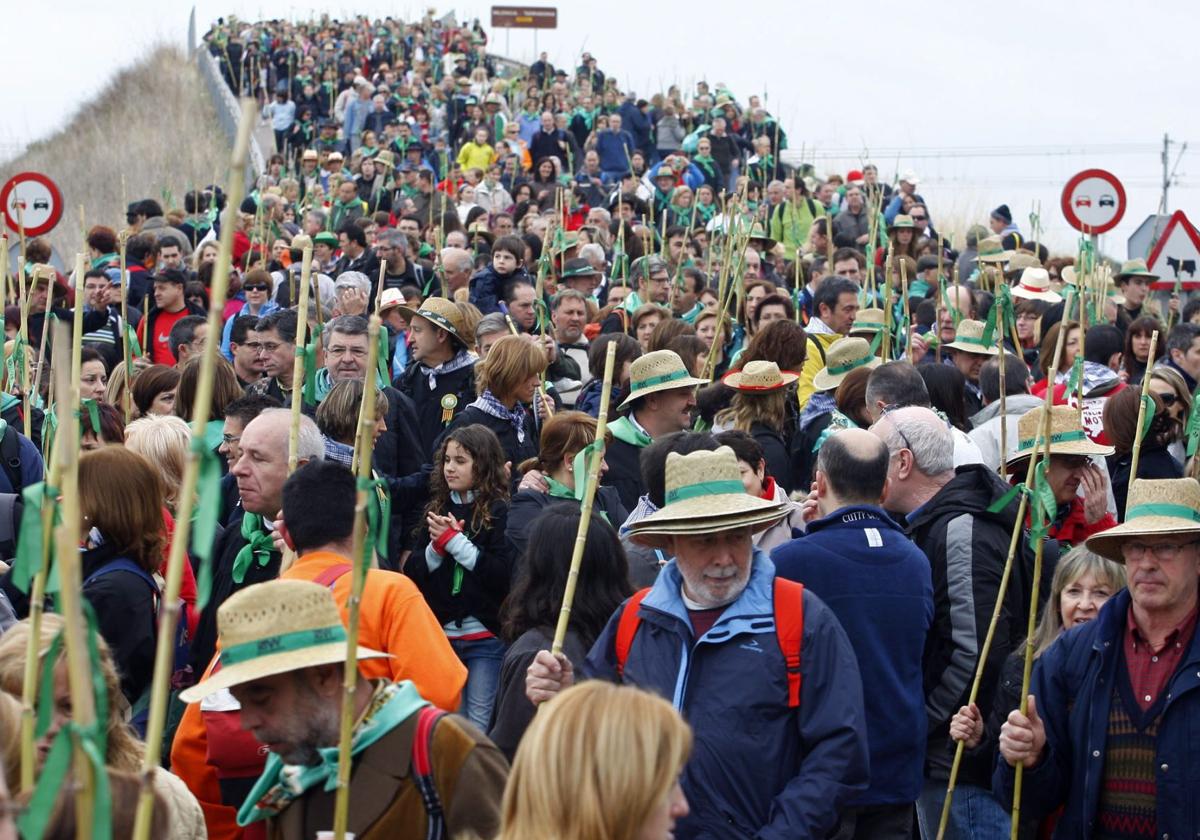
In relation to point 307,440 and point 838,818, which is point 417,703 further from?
point 307,440

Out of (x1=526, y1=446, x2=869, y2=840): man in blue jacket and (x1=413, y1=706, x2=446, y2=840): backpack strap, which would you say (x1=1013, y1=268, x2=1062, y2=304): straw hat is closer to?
(x1=526, y1=446, x2=869, y2=840): man in blue jacket

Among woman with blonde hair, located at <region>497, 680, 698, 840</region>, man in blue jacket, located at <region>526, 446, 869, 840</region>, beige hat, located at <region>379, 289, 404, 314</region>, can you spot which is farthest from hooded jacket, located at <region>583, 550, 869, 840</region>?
beige hat, located at <region>379, 289, 404, 314</region>

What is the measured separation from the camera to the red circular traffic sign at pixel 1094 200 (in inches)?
495

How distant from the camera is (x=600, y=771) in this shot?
9.23ft

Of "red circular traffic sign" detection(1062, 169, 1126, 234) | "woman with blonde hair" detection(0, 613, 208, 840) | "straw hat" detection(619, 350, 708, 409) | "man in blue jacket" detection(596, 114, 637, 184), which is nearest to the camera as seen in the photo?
"woman with blonde hair" detection(0, 613, 208, 840)

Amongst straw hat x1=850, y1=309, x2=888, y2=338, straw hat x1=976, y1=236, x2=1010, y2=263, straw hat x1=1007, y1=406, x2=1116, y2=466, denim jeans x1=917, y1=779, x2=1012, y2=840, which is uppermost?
straw hat x1=976, y1=236, x2=1010, y2=263

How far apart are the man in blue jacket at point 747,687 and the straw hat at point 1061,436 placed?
196cm

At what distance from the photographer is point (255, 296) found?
10.7 m

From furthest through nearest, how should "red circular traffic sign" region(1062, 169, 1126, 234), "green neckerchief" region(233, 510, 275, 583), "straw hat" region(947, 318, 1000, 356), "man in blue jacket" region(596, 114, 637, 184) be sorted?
"man in blue jacket" region(596, 114, 637, 184) → "red circular traffic sign" region(1062, 169, 1126, 234) → "straw hat" region(947, 318, 1000, 356) → "green neckerchief" region(233, 510, 275, 583)

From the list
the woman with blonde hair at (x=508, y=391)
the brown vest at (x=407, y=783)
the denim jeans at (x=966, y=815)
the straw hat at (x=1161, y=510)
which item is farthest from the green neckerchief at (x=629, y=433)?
the brown vest at (x=407, y=783)

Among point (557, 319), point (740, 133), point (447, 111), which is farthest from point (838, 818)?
point (447, 111)

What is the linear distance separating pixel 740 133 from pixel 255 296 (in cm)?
1523

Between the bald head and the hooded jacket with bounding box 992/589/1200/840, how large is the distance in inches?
26.6

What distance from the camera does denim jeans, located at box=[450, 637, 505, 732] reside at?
255 inches
